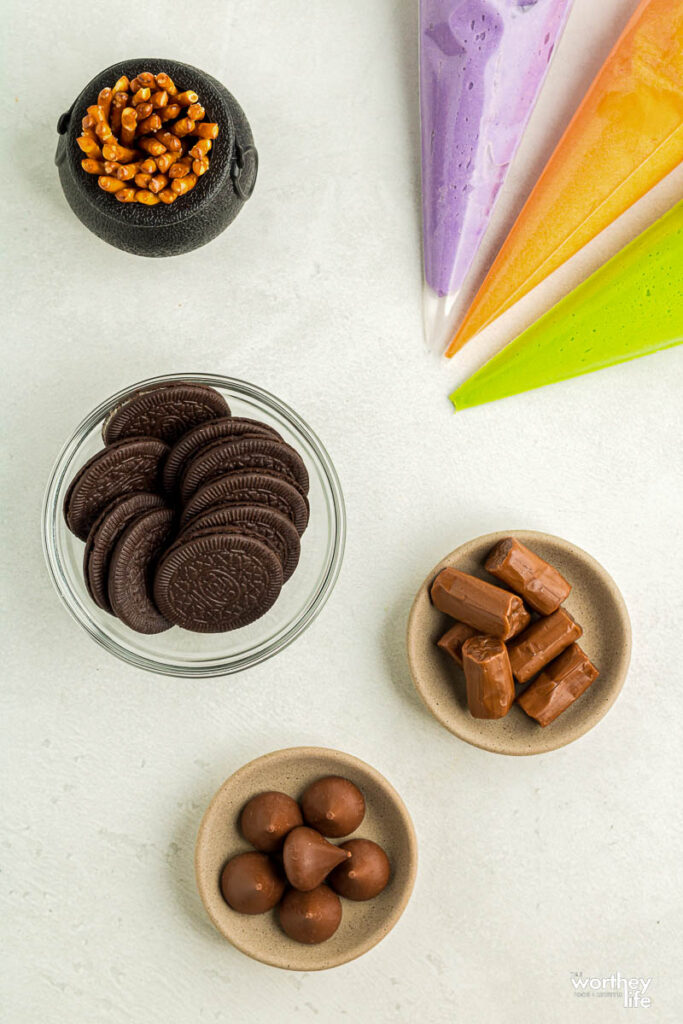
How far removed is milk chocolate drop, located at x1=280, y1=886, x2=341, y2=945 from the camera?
1396 mm

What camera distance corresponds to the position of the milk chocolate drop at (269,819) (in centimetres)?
143

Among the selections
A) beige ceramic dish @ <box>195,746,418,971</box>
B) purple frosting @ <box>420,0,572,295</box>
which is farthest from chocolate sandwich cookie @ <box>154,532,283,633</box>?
purple frosting @ <box>420,0,572,295</box>

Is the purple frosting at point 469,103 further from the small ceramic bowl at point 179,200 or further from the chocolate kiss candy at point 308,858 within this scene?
the chocolate kiss candy at point 308,858

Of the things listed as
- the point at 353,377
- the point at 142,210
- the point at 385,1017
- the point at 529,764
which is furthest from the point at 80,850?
the point at 142,210

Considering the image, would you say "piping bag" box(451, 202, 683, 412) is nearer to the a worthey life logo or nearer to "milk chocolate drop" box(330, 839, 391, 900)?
"milk chocolate drop" box(330, 839, 391, 900)

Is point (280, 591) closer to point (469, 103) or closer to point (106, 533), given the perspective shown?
point (106, 533)

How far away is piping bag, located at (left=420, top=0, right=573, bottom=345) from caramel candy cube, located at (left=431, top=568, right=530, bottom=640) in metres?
0.45

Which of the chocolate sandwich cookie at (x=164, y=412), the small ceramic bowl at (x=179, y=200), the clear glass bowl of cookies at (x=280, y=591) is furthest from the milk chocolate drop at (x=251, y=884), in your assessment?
the small ceramic bowl at (x=179, y=200)

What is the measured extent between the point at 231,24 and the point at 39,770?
1370mm

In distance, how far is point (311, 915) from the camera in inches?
54.7

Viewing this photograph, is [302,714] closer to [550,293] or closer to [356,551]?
[356,551]

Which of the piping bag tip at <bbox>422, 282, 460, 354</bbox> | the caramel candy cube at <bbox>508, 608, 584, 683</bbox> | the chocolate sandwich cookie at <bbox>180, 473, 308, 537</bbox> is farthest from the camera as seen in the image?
the piping bag tip at <bbox>422, 282, 460, 354</bbox>

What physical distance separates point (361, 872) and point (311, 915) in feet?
0.34

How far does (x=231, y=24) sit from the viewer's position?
5.22ft
